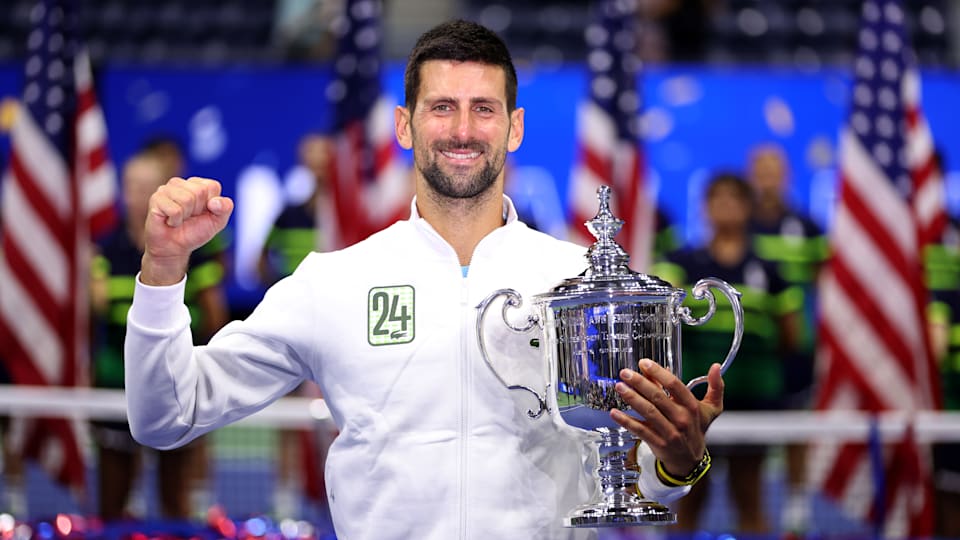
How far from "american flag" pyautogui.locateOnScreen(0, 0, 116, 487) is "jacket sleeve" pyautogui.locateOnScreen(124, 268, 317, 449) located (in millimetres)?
4399

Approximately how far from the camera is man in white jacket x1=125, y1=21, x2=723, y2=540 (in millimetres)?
2844

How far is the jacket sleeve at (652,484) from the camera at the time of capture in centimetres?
291

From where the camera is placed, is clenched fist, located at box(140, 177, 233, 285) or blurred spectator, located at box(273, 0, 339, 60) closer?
clenched fist, located at box(140, 177, 233, 285)

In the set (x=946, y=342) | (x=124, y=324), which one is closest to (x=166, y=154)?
(x=124, y=324)

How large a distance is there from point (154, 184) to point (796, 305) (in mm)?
3621

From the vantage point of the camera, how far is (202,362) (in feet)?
9.78

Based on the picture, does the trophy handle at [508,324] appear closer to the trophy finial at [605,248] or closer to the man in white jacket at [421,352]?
the man in white jacket at [421,352]

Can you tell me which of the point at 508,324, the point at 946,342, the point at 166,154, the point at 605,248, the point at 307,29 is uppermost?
the point at 307,29

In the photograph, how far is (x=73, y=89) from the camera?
818 cm

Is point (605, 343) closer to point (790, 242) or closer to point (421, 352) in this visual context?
point (421, 352)

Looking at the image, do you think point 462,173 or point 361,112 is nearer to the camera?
point 462,173

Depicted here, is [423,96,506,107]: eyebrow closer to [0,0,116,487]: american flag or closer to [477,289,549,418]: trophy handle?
[477,289,549,418]: trophy handle

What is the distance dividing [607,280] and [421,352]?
43 centimetres

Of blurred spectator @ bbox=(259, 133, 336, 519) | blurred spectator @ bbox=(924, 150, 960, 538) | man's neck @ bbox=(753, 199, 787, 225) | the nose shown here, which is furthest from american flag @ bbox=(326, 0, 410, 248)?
the nose
